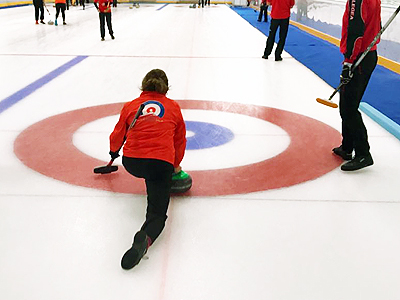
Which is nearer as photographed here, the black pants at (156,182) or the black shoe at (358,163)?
the black pants at (156,182)

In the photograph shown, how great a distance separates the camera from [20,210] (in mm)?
2760

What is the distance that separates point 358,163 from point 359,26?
1057mm

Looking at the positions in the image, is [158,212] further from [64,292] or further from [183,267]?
[64,292]

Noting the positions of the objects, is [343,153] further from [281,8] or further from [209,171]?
[281,8]

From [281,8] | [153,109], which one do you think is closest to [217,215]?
[153,109]

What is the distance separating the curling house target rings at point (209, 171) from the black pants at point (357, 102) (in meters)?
0.28

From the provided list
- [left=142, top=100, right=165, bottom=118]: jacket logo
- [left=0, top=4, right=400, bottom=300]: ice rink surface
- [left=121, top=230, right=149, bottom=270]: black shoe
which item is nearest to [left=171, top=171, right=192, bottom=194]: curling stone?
[left=0, top=4, right=400, bottom=300]: ice rink surface

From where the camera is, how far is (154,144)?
8.15 ft

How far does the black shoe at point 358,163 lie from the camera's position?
340 centimetres

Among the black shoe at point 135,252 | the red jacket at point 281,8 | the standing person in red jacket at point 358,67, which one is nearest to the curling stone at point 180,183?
the black shoe at point 135,252

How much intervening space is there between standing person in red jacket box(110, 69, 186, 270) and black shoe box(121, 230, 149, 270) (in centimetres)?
10

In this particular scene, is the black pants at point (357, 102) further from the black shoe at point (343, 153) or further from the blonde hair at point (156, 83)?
the blonde hair at point (156, 83)

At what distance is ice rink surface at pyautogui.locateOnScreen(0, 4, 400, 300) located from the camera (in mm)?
2102

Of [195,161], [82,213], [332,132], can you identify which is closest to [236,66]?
[332,132]
